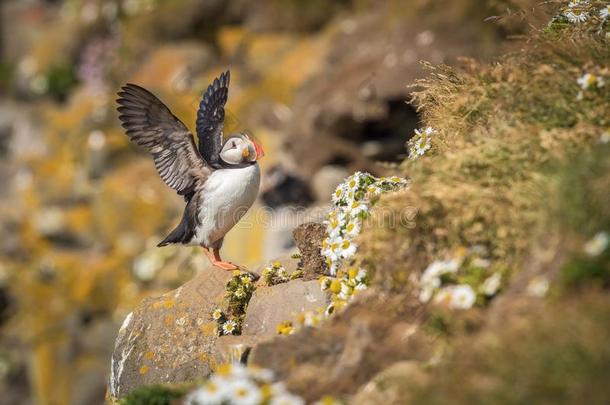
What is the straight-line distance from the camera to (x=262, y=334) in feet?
18.0

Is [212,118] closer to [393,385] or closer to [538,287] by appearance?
[393,385]

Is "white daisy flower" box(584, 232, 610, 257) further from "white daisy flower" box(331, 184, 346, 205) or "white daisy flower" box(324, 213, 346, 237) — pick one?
"white daisy flower" box(331, 184, 346, 205)

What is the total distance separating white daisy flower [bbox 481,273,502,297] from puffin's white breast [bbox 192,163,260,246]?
2.45 m

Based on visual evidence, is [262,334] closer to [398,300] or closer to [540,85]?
[398,300]

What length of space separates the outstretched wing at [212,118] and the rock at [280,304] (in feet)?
4.14

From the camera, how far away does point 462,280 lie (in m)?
4.20

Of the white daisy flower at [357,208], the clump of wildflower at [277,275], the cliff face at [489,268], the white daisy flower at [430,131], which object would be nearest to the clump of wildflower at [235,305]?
the clump of wildflower at [277,275]

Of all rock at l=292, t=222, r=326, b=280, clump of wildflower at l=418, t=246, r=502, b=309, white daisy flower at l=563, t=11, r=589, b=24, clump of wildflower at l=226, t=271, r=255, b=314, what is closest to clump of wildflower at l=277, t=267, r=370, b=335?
rock at l=292, t=222, r=326, b=280

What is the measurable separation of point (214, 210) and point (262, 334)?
117cm

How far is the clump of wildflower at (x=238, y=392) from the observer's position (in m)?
3.58

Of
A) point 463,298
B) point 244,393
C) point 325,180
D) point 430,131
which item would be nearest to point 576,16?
point 430,131

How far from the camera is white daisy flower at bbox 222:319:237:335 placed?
19.4ft

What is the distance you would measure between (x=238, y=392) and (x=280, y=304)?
6.71 feet

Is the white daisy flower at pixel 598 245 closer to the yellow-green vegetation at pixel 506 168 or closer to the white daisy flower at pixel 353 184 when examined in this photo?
the yellow-green vegetation at pixel 506 168
